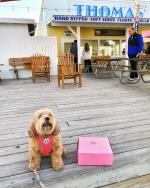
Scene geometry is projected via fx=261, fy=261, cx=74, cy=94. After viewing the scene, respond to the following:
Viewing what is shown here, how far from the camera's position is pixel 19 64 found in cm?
994

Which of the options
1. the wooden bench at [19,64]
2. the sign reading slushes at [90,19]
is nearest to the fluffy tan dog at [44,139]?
the wooden bench at [19,64]

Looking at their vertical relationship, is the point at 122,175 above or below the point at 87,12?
below

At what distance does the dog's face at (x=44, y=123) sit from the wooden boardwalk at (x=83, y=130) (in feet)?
1.49

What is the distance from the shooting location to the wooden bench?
32.4ft

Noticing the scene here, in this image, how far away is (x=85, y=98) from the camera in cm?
601

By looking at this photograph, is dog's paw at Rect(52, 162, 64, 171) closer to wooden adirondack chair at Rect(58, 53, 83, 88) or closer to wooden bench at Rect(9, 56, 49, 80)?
wooden adirondack chair at Rect(58, 53, 83, 88)

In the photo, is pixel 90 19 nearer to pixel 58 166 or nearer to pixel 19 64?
pixel 19 64

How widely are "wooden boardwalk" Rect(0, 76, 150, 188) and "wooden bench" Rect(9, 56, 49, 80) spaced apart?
2845 millimetres

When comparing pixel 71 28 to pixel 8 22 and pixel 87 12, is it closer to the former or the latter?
pixel 87 12

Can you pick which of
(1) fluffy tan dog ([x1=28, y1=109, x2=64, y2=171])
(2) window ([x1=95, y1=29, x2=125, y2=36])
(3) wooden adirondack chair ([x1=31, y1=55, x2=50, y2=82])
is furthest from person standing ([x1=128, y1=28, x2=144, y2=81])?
(1) fluffy tan dog ([x1=28, y1=109, x2=64, y2=171])

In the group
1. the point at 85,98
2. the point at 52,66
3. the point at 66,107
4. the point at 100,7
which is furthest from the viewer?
the point at 100,7

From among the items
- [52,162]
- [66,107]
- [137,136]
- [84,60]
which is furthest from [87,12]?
[52,162]

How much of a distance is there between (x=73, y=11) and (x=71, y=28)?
37.3 inches

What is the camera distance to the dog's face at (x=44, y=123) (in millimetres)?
2340
